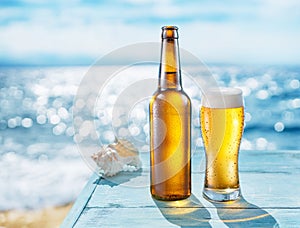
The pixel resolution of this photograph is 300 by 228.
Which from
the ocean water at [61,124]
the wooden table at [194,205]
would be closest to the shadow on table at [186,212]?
the wooden table at [194,205]

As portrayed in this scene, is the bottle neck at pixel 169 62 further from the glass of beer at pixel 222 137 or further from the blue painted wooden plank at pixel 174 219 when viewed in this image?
the blue painted wooden plank at pixel 174 219

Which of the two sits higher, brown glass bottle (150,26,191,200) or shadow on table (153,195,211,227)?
brown glass bottle (150,26,191,200)

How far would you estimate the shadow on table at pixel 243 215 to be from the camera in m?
0.91

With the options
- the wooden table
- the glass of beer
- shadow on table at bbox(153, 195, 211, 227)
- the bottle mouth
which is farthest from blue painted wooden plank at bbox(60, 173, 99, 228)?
the bottle mouth

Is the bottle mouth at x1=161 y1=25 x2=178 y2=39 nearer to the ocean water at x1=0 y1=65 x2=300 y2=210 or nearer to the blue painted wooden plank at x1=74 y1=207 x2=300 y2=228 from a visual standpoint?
the blue painted wooden plank at x1=74 y1=207 x2=300 y2=228

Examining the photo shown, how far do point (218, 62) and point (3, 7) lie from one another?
3.15 m

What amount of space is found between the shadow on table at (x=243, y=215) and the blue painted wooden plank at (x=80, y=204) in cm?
27

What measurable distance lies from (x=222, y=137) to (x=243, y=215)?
168mm

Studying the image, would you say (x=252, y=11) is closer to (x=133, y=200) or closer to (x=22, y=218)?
(x=22, y=218)

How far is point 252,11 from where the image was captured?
6711 millimetres

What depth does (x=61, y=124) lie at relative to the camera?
201 inches

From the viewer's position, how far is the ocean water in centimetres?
326

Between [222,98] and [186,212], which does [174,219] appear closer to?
[186,212]

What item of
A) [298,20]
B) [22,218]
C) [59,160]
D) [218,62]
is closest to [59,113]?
[59,160]
